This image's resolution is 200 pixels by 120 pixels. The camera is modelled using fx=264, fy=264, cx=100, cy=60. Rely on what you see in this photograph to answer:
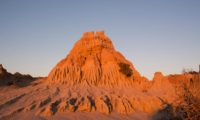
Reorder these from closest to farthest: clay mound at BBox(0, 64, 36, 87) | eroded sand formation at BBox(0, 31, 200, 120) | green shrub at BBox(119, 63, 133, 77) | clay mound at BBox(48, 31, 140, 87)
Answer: eroded sand formation at BBox(0, 31, 200, 120), clay mound at BBox(0, 64, 36, 87), clay mound at BBox(48, 31, 140, 87), green shrub at BBox(119, 63, 133, 77)

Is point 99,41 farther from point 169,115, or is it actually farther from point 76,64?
point 169,115

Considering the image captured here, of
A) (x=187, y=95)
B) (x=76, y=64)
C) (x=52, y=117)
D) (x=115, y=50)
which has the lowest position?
(x=52, y=117)

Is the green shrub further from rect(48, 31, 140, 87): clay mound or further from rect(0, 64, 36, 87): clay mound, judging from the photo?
rect(0, 64, 36, 87): clay mound

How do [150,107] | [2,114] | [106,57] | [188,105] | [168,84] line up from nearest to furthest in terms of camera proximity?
[188,105] < [2,114] < [150,107] < [168,84] < [106,57]

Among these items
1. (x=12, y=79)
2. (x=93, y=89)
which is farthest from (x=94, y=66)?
(x=12, y=79)

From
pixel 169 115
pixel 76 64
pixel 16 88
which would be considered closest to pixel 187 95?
pixel 169 115

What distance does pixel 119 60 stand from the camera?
→ 43.4 metres

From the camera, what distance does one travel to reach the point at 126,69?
40781 mm

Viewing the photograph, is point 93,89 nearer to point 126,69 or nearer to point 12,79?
point 126,69

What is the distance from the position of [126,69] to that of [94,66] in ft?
16.5

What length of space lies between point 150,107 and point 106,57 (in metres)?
14.5

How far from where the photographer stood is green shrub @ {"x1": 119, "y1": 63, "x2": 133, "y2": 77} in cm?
4016

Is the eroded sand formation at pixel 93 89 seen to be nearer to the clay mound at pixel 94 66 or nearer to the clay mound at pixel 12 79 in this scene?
the clay mound at pixel 94 66

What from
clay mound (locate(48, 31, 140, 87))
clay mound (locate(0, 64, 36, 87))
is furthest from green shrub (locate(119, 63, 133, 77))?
clay mound (locate(0, 64, 36, 87))
